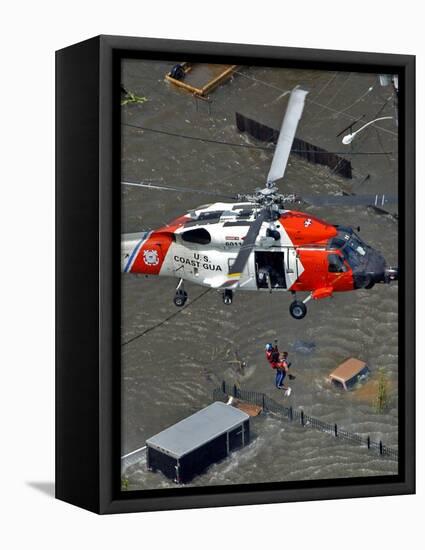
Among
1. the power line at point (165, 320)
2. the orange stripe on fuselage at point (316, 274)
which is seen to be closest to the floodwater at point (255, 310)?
the power line at point (165, 320)

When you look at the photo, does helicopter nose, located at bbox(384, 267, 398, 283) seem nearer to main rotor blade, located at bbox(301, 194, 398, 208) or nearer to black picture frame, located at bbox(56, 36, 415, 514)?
black picture frame, located at bbox(56, 36, 415, 514)

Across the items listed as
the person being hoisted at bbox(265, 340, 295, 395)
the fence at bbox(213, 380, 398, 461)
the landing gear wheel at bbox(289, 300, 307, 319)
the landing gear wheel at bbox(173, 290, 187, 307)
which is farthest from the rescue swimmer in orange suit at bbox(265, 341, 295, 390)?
the landing gear wheel at bbox(173, 290, 187, 307)

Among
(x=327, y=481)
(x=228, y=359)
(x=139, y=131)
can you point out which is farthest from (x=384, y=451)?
(x=139, y=131)

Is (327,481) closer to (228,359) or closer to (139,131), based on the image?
(228,359)

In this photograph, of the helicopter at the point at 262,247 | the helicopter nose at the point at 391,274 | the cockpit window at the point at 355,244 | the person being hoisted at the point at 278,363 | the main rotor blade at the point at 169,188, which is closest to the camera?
the main rotor blade at the point at 169,188

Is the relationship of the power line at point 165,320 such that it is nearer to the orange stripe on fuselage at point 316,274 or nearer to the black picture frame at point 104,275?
the black picture frame at point 104,275

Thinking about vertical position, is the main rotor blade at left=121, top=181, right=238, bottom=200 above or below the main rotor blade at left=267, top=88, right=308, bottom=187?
below
